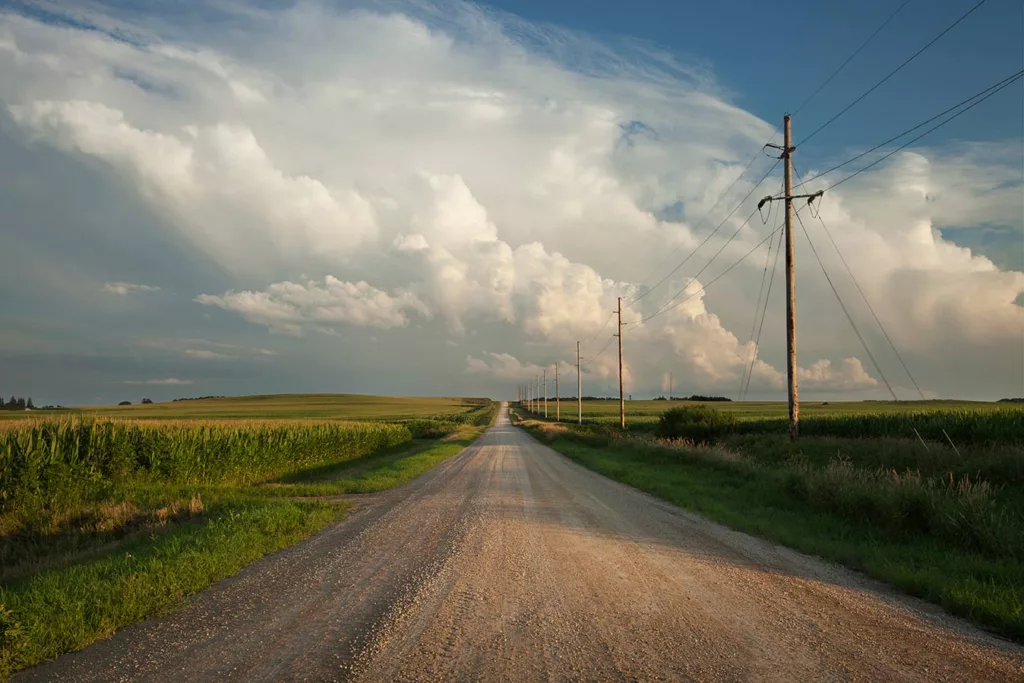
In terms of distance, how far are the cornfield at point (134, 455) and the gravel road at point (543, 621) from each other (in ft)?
34.4

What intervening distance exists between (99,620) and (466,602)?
3396 millimetres

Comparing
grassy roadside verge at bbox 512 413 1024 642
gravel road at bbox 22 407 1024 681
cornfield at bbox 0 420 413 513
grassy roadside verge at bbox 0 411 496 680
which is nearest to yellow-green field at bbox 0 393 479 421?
cornfield at bbox 0 420 413 513

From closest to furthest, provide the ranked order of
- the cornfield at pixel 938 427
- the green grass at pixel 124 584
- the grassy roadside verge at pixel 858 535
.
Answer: the green grass at pixel 124 584 < the grassy roadside verge at pixel 858 535 < the cornfield at pixel 938 427

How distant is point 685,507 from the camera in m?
13.5

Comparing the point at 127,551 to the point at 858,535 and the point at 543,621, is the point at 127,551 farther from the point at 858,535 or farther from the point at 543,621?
the point at 858,535

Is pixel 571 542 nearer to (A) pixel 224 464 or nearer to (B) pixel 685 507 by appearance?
(B) pixel 685 507

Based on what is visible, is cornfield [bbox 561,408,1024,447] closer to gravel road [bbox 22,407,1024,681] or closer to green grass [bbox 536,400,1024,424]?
green grass [bbox 536,400,1024,424]

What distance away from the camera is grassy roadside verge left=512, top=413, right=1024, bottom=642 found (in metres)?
6.50

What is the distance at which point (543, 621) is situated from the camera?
→ 18.4 ft

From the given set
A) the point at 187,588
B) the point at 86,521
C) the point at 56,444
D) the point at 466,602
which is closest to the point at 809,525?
the point at 466,602

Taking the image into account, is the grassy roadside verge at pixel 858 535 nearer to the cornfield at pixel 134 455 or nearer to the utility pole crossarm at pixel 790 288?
the utility pole crossarm at pixel 790 288

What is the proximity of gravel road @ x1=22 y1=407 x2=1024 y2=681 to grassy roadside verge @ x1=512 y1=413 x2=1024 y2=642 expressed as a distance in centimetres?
43

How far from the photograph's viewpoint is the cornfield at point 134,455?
49.3 ft

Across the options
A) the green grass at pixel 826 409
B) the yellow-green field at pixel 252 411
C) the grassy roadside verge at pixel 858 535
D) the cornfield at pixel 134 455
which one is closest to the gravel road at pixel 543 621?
the grassy roadside verge at pixel 858 535
